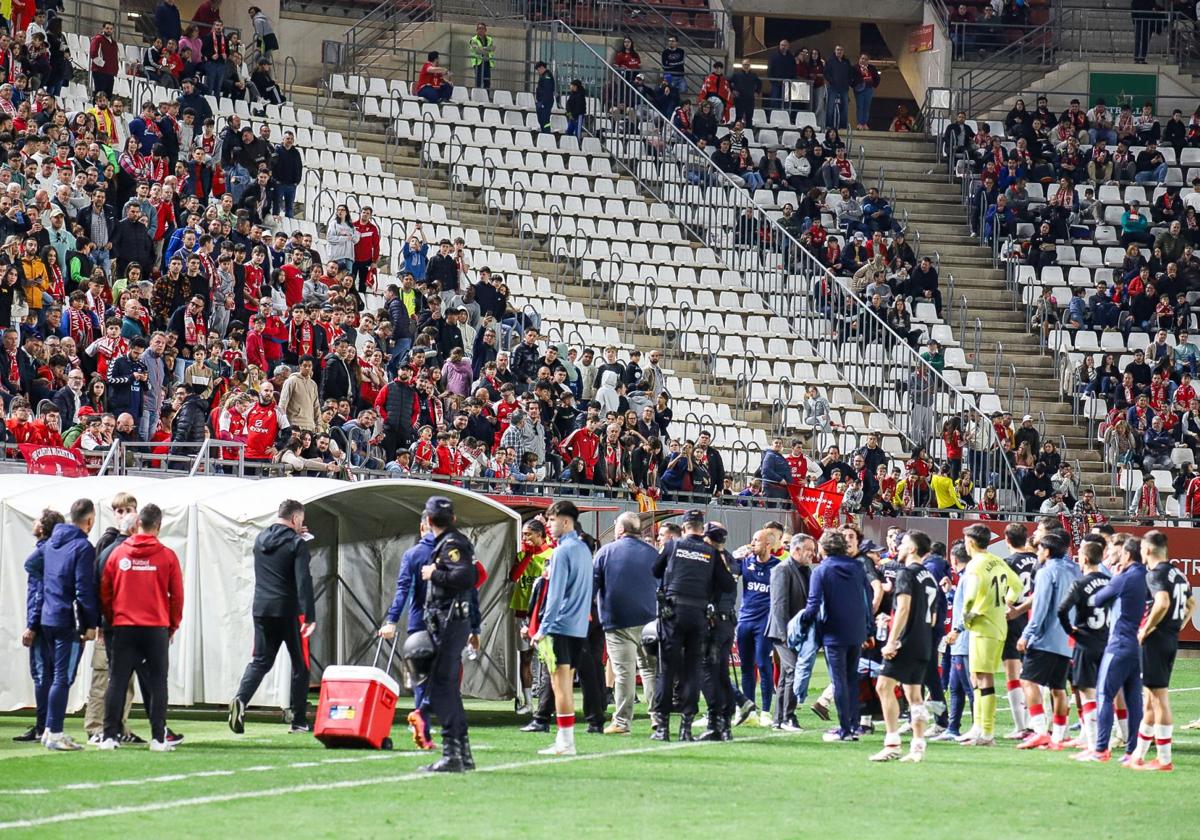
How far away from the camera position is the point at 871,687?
739 inches

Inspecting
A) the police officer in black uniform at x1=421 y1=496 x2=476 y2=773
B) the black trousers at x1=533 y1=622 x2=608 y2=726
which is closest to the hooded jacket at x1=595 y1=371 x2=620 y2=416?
the black trousers at x1=533 y1=622 x2=608 y2=726

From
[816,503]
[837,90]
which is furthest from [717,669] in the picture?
[837,90]

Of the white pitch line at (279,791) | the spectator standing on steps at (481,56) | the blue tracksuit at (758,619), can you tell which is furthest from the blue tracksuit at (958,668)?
the spectator standing on steps at (481,56)

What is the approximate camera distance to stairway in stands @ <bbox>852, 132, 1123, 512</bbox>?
119 feet

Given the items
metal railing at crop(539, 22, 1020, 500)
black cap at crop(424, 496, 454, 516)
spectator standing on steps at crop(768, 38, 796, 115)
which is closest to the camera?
black cap at crop(424, 496, 454, 516)

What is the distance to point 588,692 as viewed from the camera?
17.7 m

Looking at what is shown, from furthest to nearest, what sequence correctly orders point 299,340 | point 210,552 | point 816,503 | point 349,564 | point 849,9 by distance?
point 849,9, point 816,503, point 299,340, point 349,564, point 210,552

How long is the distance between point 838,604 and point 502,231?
22.5 metres

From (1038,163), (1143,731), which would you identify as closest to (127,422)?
(1143,731)

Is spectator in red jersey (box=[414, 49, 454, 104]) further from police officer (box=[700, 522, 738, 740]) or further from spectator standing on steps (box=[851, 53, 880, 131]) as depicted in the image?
police officer (box=[700, 522, 738, 740])

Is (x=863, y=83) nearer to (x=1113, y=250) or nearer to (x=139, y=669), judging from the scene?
(x=1113, y=250)

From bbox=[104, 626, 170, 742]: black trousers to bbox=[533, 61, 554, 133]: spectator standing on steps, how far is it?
2644cm

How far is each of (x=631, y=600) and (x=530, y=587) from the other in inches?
80.2

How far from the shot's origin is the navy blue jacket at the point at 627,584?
17.2 metres
